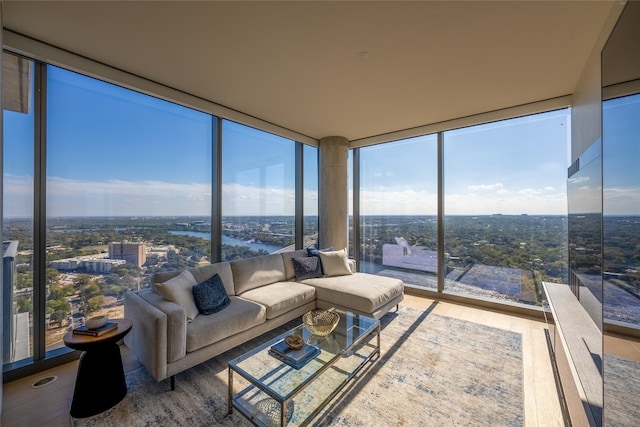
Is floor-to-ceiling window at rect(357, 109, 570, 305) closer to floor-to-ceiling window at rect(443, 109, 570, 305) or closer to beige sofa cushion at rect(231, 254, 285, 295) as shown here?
floor-to-ceiling window at rect(443, 109, 570, 305)

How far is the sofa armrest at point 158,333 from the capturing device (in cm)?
188

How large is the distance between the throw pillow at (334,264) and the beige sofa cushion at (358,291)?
0.53ft

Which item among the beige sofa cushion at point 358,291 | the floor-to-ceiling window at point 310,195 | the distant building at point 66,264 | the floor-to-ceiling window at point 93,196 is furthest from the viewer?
the floor-to-ceiling window at point 310,195

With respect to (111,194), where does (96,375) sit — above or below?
below

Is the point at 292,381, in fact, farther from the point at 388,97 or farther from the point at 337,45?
the point at 388,97

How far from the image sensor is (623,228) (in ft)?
4.22

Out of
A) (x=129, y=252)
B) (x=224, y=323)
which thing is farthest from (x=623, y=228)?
(x=129, y=252)

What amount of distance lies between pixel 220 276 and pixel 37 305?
1488 mm

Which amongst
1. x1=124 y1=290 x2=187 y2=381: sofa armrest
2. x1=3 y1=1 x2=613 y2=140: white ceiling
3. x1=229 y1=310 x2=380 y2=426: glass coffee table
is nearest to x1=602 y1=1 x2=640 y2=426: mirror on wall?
x1=3 y1=1 x2=613 y2=140: white ceiling

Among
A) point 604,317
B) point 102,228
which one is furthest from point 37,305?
point 604,317

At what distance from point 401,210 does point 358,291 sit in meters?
2.03

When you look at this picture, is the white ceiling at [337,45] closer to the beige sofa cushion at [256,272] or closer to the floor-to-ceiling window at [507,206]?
the floor-to-ceiling window at [507,206]

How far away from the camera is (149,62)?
243 cm

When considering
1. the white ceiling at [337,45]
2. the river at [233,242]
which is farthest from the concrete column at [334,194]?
the white ceiling at [337,45]
